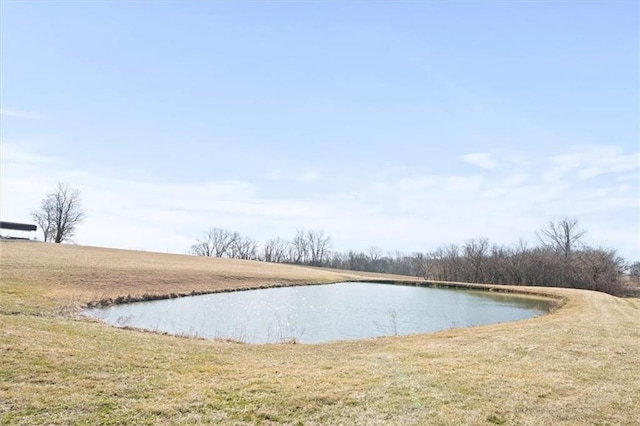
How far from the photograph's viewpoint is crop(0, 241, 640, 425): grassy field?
5.36m

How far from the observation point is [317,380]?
22.5ft

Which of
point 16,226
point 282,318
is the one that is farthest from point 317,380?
point 16,226

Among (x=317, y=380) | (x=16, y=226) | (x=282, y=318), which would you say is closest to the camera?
(x=317, y=380)

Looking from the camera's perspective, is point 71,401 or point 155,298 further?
point 155,298

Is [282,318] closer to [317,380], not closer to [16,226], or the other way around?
[317,380]

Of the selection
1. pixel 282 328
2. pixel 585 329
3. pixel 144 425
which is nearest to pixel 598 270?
pixel 585 329

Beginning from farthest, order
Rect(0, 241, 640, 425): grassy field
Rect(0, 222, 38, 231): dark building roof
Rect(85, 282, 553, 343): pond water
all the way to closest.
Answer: Rect(0, 222, 38, 231): dark building roof, Rect(85, 282, 553, 343): pond water, Rect(0, 241, 640, 425): grassy field

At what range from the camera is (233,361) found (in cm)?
848

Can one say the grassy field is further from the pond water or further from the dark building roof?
the dark building roof

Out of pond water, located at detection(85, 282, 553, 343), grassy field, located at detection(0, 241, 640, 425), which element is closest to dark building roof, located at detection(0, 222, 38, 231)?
pond water, located at detection(85, 282, 553, 343)

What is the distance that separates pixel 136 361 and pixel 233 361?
1859mm

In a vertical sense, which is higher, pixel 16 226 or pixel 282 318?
pixel 16 226

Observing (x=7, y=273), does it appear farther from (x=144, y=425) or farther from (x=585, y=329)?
(x=585, y=329)

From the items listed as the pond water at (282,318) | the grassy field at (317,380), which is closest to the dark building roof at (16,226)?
the pond water at (282,318)
